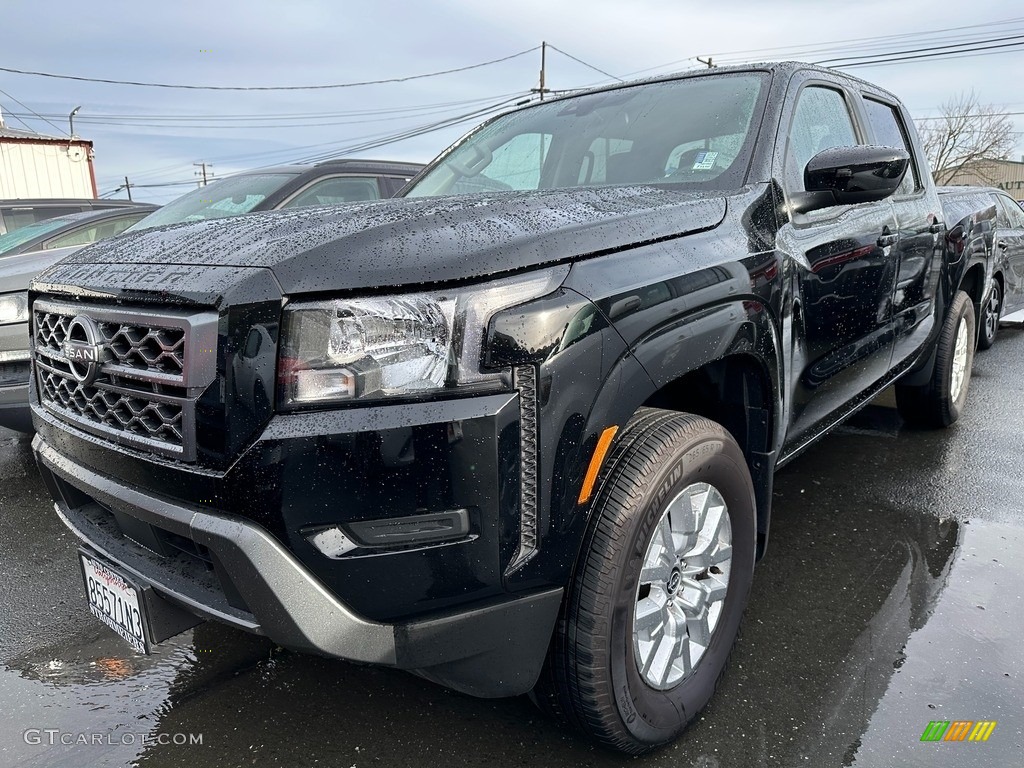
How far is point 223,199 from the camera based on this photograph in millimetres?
4824

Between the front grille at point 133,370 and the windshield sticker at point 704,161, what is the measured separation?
Answer: 160cm

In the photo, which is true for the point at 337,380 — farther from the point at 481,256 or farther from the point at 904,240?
the point at 904,240

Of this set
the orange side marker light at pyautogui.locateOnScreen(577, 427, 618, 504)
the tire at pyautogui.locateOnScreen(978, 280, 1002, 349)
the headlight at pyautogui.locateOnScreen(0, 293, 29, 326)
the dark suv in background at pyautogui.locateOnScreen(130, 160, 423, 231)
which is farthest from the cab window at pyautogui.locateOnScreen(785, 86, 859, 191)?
the tire at pyautogui.locateOnScreen(978, 280, 1002, 349)

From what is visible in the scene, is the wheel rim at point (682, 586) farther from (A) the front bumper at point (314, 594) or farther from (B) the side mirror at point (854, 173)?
(B) the side mirror at point (854, 173)

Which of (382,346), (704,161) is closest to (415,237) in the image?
(382,346)

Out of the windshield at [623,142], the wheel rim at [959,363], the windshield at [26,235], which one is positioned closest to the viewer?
the windshield at [623,142]

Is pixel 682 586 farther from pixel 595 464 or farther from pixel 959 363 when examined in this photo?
pixel 959 363

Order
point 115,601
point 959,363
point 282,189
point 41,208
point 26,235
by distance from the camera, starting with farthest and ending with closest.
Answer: point 41,208 < point 26,235 < point 282,189 < point 959,363 < point 115,601

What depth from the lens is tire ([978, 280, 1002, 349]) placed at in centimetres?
612

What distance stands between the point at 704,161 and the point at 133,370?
178cm

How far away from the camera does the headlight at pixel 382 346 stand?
1.39 meters

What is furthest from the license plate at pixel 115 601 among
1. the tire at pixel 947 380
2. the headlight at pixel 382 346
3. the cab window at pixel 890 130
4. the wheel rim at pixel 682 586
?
the tire at pixel 947 380

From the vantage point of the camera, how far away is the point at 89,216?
226 inches

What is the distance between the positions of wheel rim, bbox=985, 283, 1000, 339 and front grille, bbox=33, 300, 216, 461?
6450 mm
